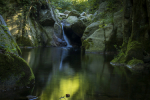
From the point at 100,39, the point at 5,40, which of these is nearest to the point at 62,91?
the point at 5,40

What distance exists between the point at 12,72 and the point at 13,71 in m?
0.04

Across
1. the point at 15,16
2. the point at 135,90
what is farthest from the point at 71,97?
the point at 15,16

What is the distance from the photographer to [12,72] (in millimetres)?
3613

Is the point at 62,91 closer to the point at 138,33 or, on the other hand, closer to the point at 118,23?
the point at 138,33

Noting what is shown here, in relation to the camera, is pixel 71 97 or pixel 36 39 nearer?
pixel 71 97

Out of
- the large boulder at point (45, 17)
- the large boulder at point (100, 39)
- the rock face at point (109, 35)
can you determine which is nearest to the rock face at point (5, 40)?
the rock face at point (109, 35)

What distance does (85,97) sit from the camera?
3520 mm

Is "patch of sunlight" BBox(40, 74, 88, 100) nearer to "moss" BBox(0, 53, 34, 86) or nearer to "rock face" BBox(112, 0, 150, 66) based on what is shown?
"moss" BBox(0, 53, 34, 86)

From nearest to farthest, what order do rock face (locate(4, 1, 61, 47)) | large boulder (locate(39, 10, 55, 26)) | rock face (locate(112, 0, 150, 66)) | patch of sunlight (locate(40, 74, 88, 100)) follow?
patch of sunlight (locate(40, 74, 88, 100))
rock face (locate(112, 0, 150, 66))
rock face (locate(4, 1, 61, 47))
large boulder (locate(39, 10, 55, 26))

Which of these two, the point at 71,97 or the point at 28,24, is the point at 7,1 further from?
the point at 71,97

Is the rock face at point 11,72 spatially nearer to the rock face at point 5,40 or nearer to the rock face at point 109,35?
the rock face at point 5,40

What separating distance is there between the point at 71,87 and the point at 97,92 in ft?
2.51

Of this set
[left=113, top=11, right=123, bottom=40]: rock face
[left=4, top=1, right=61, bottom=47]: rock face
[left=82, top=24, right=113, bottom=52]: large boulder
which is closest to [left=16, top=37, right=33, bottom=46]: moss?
[left=4, top=1, right=61, bottom=47]: rock face

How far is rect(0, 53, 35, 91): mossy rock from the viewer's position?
3.46 meters
